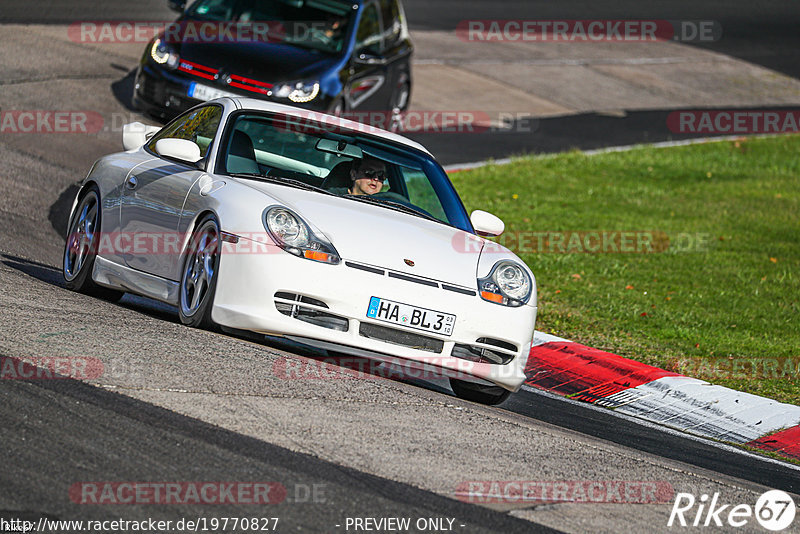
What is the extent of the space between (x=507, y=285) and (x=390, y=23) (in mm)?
10082

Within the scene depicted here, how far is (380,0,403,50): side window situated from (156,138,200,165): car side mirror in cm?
878

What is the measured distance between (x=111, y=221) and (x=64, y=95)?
7.74m

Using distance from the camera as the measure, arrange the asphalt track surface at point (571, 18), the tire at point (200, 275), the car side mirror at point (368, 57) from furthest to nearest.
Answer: the asphalt track surface at point (571, 18) < the car side mirror at point (368, 57) < the tire at point (200, 275)

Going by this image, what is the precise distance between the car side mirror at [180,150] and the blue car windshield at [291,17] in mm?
7149

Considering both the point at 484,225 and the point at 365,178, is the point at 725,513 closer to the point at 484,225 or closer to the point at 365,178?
the point at 484,225

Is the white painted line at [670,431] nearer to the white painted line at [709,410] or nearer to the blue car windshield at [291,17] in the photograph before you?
the white painted line at [709,410]

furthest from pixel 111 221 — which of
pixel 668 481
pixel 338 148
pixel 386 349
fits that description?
pixel 668 481

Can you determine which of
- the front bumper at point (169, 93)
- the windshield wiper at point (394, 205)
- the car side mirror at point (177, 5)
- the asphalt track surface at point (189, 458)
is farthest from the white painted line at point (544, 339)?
the car side mirror at point (177, 5)

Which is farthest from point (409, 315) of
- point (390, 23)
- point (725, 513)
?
point (390, 23)

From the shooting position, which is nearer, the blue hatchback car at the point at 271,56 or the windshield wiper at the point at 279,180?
the windshield wiper at the point at 279,180

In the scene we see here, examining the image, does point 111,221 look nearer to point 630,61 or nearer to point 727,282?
point 727,282

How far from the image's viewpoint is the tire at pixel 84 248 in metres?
8.33

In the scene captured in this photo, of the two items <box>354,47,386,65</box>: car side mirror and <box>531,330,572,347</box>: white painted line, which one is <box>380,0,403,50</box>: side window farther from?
<box>531,330,572,347</box>: white painted line

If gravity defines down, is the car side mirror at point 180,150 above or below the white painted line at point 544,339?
above
